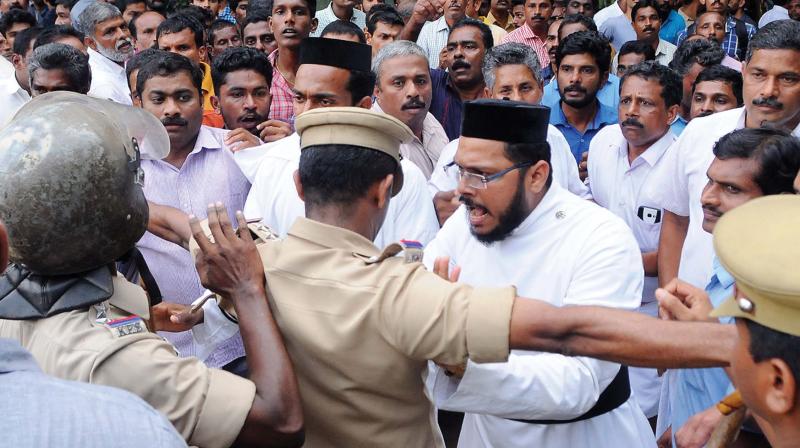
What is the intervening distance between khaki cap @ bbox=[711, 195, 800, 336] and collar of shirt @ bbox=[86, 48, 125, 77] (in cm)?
655

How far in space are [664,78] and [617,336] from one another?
377 cm

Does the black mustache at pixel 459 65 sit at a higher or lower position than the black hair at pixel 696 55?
lower

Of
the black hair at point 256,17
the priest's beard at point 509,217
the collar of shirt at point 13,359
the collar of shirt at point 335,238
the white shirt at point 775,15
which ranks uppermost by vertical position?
the collar of shirt at point 13,359

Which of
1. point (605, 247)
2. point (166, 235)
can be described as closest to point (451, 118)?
point (166, 235)

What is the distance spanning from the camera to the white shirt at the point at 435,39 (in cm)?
856

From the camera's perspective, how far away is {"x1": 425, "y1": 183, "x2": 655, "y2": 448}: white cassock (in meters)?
2.74

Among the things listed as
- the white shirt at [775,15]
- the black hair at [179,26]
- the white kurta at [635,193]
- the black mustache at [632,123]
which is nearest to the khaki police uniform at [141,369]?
the white kurta at [635,193]

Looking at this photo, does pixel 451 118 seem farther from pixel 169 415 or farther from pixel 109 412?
pixel 109 412

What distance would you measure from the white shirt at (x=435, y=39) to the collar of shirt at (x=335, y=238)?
653cm

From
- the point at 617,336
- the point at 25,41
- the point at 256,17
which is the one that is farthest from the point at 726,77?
the point at 25,41

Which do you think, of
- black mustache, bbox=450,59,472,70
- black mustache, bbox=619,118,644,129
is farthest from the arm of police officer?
black mustache, bbox=450,59,472,70

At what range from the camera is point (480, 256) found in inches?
127

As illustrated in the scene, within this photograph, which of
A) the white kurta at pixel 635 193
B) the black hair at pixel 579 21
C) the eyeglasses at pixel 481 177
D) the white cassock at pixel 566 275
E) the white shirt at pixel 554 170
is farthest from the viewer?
the black hair at pixel 579 21

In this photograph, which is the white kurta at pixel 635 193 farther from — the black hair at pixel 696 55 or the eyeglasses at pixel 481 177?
the eyeglasses at pixel 481 177
